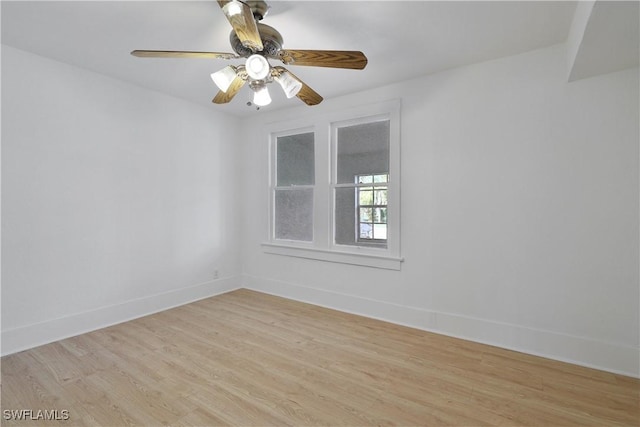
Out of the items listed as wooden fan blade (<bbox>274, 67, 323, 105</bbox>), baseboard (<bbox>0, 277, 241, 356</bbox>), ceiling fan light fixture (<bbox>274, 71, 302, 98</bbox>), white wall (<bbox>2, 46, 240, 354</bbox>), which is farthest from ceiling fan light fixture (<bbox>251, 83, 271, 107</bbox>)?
baseboard (<bbox>0, 277, 241, 356</bbox>)

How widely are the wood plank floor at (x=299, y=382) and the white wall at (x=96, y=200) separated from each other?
1.35 ft

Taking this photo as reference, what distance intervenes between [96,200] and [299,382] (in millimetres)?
2631

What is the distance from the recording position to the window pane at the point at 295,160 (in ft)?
13.3

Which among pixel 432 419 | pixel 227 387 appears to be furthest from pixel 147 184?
pixel 432 419

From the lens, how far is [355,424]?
1778mm

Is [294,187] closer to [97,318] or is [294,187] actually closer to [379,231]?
[379,231]

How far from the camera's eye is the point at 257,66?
6.03 feet

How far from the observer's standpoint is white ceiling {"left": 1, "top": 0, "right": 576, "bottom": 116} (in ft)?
6.68

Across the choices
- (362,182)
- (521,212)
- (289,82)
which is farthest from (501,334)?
(289,82)

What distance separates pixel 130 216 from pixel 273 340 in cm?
206

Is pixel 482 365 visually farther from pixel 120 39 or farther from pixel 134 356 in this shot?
pixel 120 39

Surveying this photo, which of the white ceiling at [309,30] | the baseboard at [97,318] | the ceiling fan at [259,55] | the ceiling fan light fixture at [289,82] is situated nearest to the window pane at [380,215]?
the white ceiling at [309,30]

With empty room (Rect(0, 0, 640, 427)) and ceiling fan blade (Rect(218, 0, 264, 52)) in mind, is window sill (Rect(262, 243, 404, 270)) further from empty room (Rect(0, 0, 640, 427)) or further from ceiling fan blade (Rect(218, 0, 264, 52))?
ceiling fan blade (Rect(218, 0, 264, 52))

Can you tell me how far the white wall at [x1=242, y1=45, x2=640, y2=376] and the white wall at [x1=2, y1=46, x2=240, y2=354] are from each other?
1930 mm
